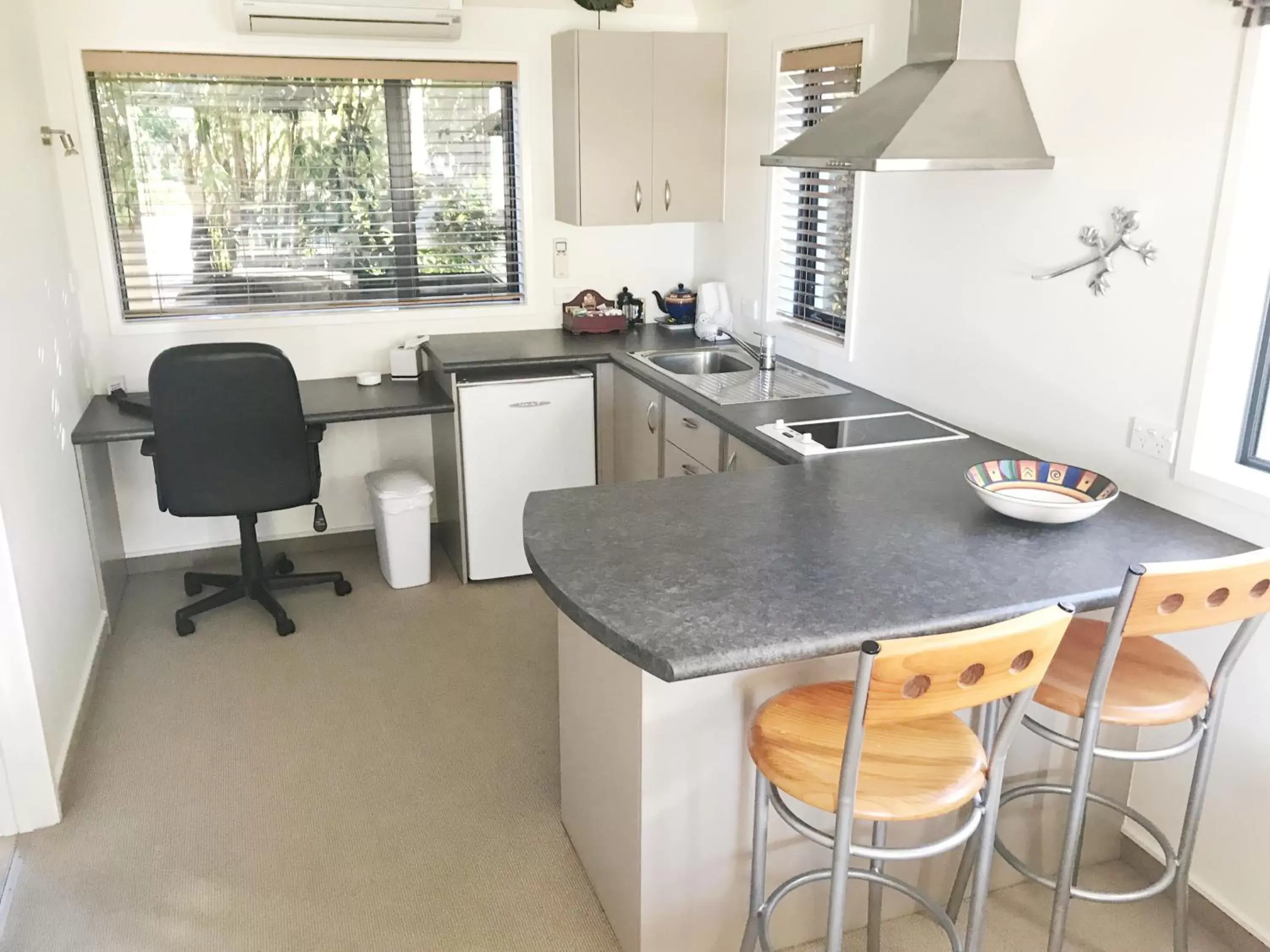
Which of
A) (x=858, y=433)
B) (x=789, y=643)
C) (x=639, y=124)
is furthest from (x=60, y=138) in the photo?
(x=789, y=643)

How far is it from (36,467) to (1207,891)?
10.7 ft

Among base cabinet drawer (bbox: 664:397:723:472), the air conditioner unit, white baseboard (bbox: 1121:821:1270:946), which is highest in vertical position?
the air conditioner unit

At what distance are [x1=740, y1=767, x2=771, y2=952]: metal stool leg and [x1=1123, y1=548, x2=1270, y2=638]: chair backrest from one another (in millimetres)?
690

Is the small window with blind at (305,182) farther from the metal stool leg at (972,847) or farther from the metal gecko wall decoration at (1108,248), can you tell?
the metal stool leg at (972,847)

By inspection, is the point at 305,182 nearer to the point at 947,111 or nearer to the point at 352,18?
the point at 352,18

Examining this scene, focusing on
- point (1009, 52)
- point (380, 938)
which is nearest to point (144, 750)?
point (380, 938)

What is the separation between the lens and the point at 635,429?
13.0 ft

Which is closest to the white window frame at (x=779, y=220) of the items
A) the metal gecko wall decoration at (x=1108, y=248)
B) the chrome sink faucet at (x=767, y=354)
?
Result: the chrome sink faucet at (x=767, y=354)

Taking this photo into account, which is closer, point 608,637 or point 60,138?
point 608,637

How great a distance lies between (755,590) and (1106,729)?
104 cm

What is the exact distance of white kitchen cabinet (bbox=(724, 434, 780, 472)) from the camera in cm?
294

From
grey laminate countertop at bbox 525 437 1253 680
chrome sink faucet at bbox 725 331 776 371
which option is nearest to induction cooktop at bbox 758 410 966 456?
grey laminate countertop at bbox 525 437 1253 680

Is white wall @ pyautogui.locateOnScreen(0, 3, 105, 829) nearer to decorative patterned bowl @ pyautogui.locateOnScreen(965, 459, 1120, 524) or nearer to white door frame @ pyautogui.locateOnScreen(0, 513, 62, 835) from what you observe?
white door frame @ pyautogui.locateOnScreen(0, 513, 62, 835)

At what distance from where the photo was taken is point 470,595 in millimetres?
4012
